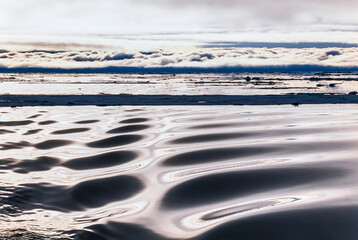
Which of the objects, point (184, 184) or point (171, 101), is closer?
point (184, 184)

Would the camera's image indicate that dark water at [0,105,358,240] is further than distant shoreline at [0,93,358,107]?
No

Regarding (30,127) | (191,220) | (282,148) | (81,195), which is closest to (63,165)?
(81,195)

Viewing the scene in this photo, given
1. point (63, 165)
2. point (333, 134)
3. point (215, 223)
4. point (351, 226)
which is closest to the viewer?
point (351, 226)

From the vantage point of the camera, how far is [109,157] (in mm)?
12141

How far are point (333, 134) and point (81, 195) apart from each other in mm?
9173

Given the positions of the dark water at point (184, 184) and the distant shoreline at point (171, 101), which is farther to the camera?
the distant shoreline at point (171, 101)

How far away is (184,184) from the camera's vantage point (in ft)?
29.5

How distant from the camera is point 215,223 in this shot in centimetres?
662

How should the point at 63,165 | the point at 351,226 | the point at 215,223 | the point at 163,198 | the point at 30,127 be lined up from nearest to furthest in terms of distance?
the point at 351,226, the point at 215,223, the point at 163,198, the point at 63,165, the point at 30,127

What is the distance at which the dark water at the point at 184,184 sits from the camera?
6.47 m

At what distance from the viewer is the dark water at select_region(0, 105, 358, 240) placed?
21.2ft

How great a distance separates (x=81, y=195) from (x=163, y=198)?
1964mm

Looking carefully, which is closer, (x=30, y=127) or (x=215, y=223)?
(x=215, y=223)

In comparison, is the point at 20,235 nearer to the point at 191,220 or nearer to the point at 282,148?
the point at 191,220
